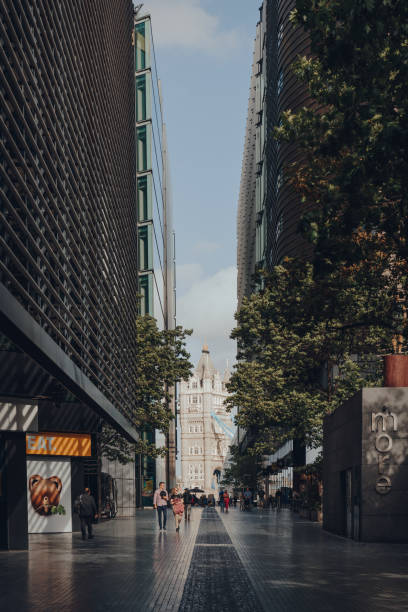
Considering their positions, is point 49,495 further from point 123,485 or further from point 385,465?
point 123,485

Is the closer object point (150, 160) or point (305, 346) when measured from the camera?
point (305, 346)

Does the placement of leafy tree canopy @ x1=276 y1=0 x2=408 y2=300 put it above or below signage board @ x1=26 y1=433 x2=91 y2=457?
above

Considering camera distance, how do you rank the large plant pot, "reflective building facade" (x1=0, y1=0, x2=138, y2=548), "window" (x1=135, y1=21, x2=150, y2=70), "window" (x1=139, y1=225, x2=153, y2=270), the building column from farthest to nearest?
"window" (x1=135, y1=21, x2=150, y2=70) < "window" (x1=139, y1=225, x2=153, y2=270) < the large plant pot < the building column < "reflective building facade" (x1=0, y1=0, x2=138, y2=548)

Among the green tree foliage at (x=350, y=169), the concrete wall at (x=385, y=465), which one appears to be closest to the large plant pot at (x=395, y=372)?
the concrete wall at (x=385, y=465)

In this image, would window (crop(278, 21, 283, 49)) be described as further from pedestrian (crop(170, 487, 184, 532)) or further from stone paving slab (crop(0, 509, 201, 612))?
stone paving slab (crop(0, 509, 201, 612))

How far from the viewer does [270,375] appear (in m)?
37.3

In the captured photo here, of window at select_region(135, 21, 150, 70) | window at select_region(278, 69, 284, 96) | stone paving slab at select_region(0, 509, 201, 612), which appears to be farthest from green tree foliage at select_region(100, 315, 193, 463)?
window at select_region(135, 21, 150, 70)

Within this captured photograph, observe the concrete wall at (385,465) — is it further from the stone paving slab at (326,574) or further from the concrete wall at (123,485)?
the concrete wall at (123,485)

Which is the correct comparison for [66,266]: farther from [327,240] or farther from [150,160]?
[150,160]

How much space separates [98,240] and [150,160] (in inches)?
1435

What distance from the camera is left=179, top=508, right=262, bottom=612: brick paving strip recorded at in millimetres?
10477

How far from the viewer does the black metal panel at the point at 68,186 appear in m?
13.8

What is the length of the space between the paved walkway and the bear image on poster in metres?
5.24

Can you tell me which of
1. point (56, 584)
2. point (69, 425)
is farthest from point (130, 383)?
point (56, 584)
